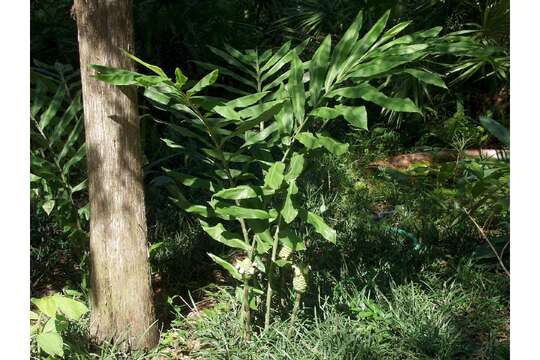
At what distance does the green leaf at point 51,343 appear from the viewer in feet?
6.84

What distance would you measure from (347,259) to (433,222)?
729 mm

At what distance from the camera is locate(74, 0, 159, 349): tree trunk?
8.09 feet

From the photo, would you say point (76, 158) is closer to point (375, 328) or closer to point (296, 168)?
point (296, 168)

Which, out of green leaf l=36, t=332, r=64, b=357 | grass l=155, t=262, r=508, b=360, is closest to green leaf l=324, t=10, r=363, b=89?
grass l=155, t=262, r=508, b=360

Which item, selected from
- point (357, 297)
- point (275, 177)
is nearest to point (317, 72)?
point (275, 177)

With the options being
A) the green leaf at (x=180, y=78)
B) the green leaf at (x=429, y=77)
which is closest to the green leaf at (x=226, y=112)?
the green leaf at (x=180, y=78)

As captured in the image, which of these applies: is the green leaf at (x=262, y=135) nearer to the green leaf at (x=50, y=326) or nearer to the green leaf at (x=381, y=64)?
the green leaf at (x=381, y=64)

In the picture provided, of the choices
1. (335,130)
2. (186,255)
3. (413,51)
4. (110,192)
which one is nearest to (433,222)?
(186,255)

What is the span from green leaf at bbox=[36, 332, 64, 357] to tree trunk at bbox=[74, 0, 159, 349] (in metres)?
0.48

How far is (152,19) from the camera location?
17.7ft

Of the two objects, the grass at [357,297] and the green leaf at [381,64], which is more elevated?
the green leaf at [381,64]

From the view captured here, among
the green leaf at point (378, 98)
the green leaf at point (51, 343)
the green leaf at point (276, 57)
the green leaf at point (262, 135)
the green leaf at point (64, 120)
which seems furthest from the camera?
the green leaf at point (64, 120)

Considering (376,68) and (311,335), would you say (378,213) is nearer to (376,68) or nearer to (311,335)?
(311,335)

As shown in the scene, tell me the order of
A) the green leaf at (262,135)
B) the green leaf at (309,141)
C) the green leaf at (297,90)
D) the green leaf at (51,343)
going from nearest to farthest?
the green leaf at (51,343), the green leaf at (309,141), the green leaf at (297,90), the green leaf at (262,135)
